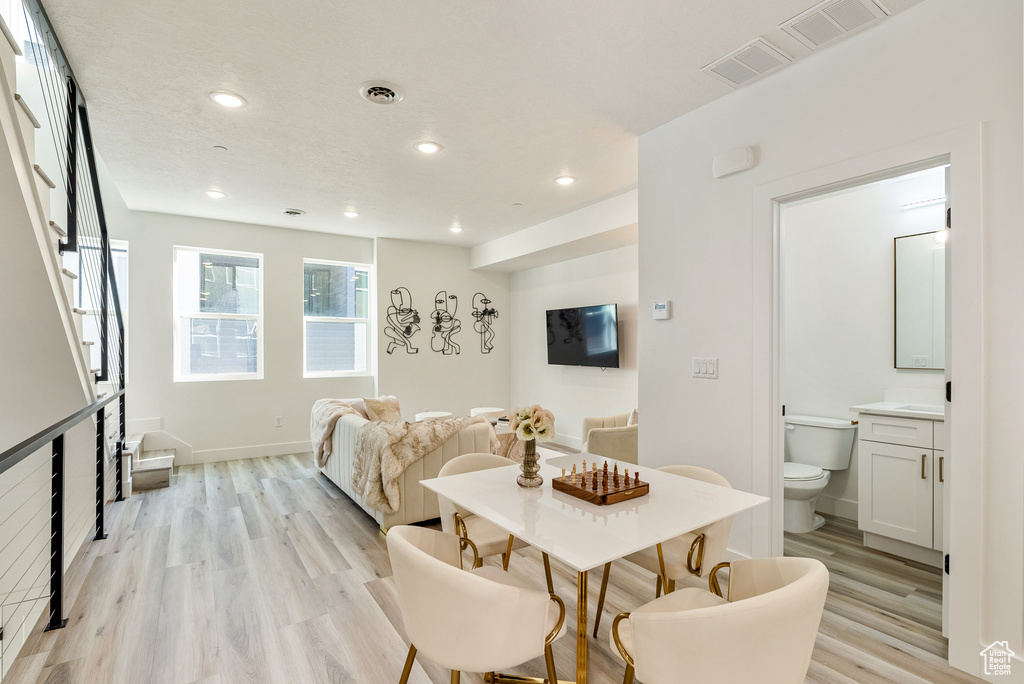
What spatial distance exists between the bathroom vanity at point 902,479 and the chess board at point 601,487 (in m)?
2.03

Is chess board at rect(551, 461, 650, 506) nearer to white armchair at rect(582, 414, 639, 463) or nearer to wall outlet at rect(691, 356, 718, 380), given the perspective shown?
wall outlet at rect(691, 356, 718, 380)

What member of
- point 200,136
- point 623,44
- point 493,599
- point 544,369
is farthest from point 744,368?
point 544,369

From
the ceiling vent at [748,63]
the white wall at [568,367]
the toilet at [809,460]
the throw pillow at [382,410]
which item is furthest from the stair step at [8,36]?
the white wall at [568,367]

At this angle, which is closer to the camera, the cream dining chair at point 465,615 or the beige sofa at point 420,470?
the cream dining chair at point 465,615

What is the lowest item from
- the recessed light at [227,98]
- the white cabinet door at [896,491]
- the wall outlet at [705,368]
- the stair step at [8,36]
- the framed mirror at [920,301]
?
the white cabinet door at [896,491]

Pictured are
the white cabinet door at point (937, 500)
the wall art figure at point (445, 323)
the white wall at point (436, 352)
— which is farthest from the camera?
the wall art figure at point (445, 323)

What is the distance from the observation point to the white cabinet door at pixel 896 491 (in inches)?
113

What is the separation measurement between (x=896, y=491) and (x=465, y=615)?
290 centimetres

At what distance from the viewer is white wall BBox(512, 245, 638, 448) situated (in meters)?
5.47

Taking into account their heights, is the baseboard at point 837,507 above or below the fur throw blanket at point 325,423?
below

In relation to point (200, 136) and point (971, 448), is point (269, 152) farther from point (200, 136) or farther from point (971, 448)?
point (971, 448)

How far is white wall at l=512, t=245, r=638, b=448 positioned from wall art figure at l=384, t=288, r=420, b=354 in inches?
58.5

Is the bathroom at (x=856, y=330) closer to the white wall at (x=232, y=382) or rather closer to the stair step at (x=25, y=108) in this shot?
the stair step at (x=25, y=108)

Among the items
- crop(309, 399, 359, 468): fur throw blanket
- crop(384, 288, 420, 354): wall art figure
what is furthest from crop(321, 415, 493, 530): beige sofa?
crop(384, 288, 420, 354): wall art figure
